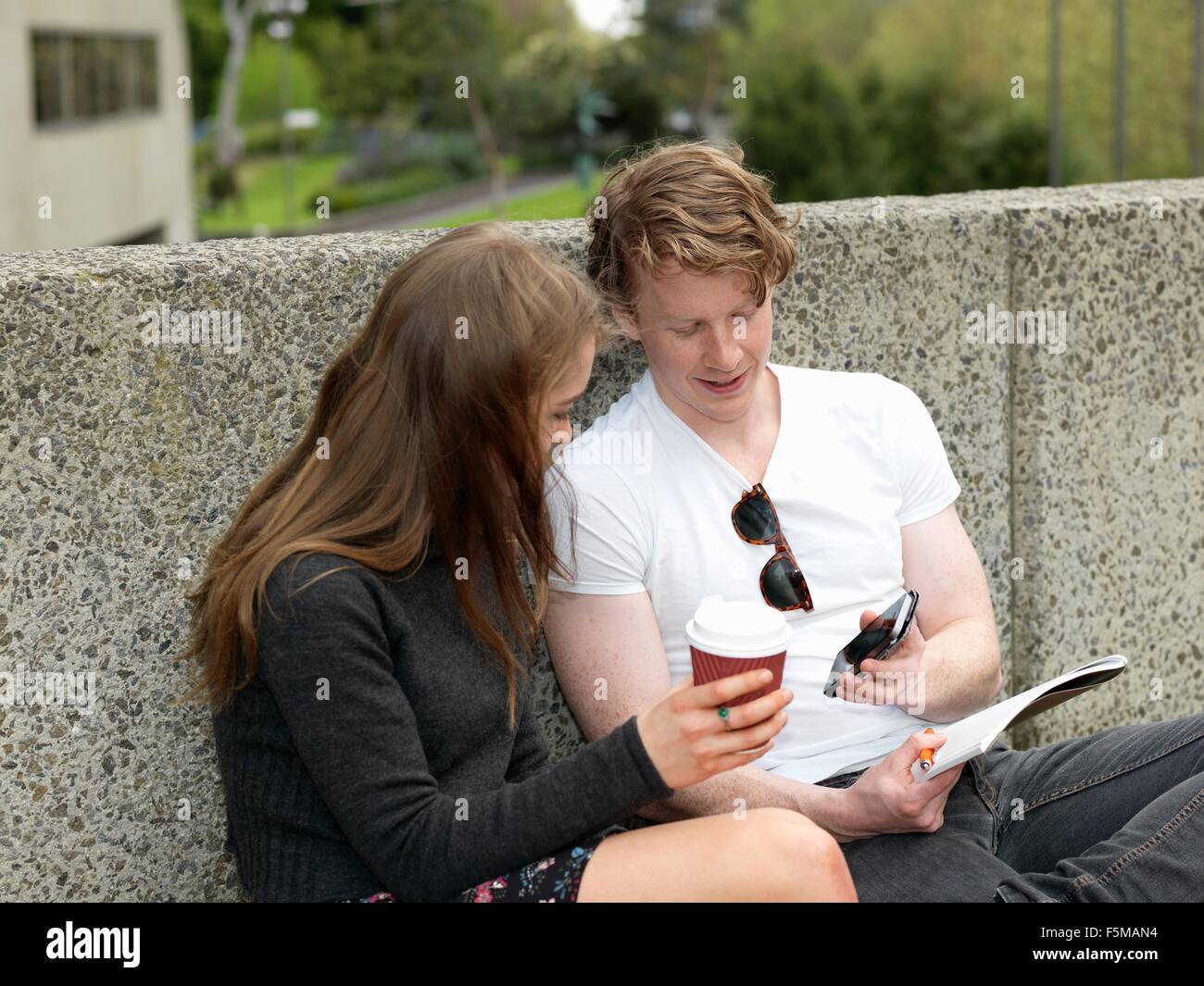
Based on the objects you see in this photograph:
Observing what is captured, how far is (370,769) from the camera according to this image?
200 centimetres

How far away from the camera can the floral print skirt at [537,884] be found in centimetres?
204

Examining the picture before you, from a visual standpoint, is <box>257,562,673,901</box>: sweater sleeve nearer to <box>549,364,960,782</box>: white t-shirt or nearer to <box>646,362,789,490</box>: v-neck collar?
<box>549,364,960,782</box>: white t-shirt

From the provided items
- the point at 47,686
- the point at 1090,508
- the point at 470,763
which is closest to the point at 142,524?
the point at 47,686

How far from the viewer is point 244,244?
2660 mm

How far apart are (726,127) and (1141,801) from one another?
6139cm

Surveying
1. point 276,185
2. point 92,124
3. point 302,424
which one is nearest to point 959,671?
point 302,424

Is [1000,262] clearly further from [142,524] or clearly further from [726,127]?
[726,127]

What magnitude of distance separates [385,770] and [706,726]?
0.45 meters

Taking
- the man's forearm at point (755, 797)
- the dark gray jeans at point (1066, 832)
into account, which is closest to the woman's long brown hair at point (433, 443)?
the man's forearm at point (755, 797)

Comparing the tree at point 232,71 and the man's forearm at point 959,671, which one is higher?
the tree at point 232,71

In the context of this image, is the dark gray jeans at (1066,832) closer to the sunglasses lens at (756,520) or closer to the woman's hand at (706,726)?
the sunglasses lens at (756,520)

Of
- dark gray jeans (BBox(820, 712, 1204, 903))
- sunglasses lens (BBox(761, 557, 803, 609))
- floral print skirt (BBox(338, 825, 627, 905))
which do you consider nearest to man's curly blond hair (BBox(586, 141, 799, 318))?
sunglasses lens (BBox(761, 557, 803, 609))

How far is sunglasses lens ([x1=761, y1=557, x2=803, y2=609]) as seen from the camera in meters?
2.64

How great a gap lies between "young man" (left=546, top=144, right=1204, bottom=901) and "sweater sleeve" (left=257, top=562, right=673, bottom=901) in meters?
0.49
